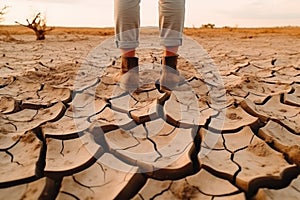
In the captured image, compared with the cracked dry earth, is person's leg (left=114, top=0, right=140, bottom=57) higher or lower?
higher

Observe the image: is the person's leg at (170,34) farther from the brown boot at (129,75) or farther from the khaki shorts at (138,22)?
the brown boot at (129,75)

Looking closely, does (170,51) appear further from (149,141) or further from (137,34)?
(149,141)

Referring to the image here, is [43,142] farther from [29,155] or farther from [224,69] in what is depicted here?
[224,69]

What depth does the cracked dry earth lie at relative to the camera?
959mm

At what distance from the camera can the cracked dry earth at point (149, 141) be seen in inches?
37.8

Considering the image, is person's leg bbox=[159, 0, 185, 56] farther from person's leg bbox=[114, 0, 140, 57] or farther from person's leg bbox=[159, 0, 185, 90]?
person's leg bbox=[114, 0, 140, 57]

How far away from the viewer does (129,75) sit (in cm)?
170

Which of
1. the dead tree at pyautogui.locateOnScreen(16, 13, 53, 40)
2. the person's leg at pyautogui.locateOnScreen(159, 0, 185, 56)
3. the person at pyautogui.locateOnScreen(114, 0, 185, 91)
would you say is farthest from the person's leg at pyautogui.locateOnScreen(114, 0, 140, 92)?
the dead tree at pyautogui.locateOnScreen(16, 13, 53, 40)

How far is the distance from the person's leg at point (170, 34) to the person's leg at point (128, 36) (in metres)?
0.13

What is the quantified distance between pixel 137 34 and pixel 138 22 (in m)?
0.06

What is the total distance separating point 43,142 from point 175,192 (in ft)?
1.82

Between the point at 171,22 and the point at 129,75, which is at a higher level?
the point at 171,22

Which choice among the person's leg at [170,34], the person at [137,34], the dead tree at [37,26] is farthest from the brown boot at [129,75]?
the dead tree at [37,26]

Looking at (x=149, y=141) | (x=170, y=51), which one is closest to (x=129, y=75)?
(x=170, y=51)
